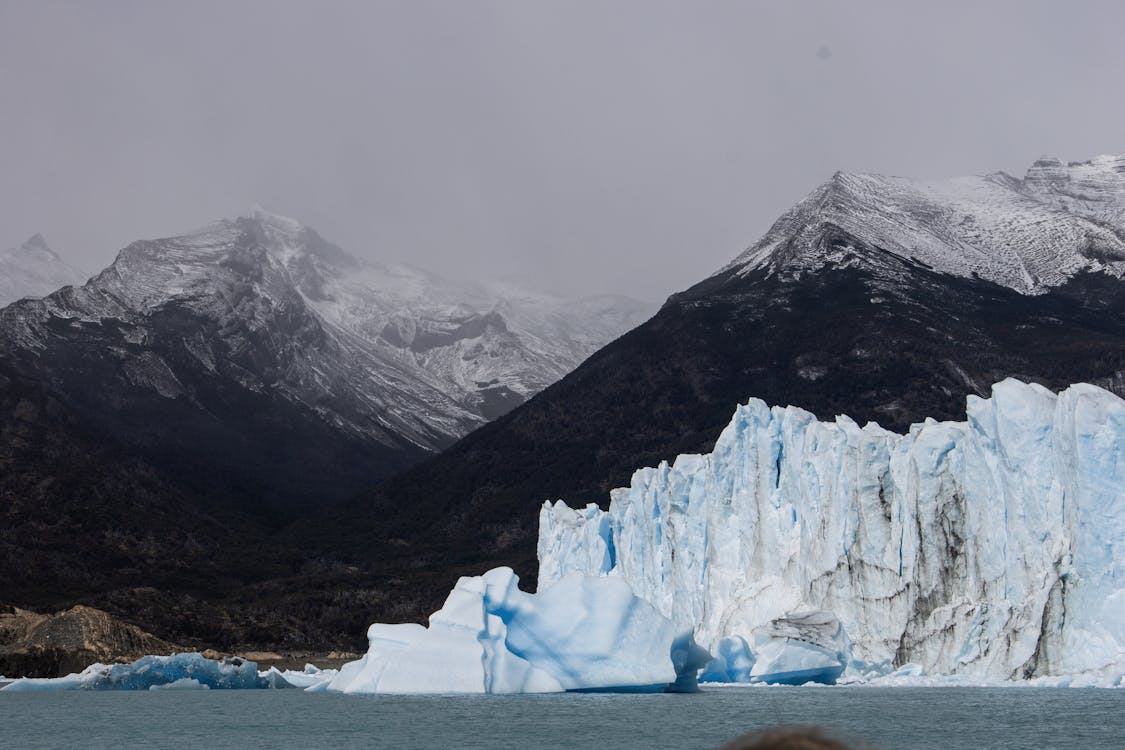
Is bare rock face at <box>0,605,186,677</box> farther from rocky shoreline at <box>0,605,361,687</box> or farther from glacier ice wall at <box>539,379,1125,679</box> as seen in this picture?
glacier ice wall at <box>539,379,1125,679</box>

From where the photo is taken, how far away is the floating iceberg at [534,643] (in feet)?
158

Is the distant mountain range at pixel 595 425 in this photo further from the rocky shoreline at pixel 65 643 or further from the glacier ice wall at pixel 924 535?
the glacier ice wall at pixel 924 535

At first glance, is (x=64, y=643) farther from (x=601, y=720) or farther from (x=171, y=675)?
(x=601, y=720)

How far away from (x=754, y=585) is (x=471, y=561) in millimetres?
102485

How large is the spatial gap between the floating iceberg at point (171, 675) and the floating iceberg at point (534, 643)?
2893cm

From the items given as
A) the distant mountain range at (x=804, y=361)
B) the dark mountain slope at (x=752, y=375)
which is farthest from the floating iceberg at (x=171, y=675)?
the dark mountain slope at (x=752, y=375)

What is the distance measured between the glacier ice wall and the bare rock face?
4685cm

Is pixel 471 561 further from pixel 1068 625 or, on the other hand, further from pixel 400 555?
pixel 1068 625

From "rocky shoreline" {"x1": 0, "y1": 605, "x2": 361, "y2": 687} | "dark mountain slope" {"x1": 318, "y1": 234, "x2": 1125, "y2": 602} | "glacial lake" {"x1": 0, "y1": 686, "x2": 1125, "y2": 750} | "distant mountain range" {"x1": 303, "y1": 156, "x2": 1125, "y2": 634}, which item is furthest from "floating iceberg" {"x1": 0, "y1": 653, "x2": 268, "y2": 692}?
"dark mountain slope" {"x1": 318, "y1": 234, "x2": 1125, "y2": 602}

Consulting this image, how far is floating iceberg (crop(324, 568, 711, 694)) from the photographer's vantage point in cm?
4816

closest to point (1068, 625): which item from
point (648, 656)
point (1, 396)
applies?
point (648, 656)

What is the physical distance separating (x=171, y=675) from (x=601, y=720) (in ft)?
143

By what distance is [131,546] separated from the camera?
167 m

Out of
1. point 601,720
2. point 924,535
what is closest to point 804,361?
point 924,535
